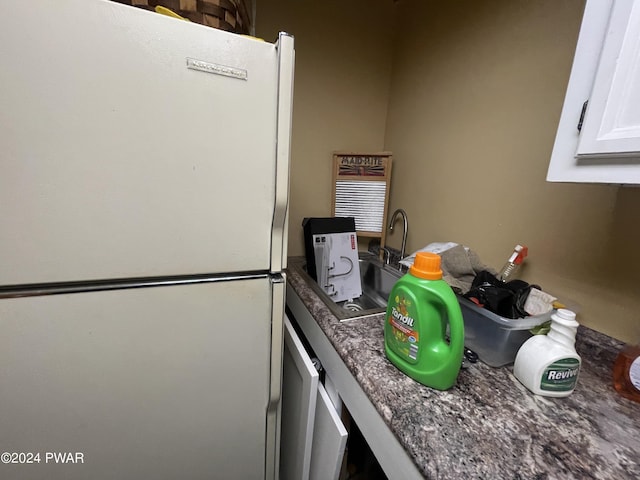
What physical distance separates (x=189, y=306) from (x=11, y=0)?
73 cm

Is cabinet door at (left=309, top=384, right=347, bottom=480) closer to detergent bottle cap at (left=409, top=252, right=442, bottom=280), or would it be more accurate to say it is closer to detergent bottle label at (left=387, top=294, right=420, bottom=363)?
detergent bottle label at (left=387, top=294, right=420, bottom=363)

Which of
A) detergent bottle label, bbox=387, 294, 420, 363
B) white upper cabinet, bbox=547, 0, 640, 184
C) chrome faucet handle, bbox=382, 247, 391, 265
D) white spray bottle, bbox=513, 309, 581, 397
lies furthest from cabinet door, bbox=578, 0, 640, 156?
chrome faucet handle, bbox=382, 247, 391, 265

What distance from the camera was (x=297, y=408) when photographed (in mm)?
1000

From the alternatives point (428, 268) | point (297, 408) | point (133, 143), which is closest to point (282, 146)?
point (133, 143)

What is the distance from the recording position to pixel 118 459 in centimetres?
75

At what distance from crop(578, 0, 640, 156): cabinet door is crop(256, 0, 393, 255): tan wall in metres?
1.29

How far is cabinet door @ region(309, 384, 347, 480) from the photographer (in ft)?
2.46

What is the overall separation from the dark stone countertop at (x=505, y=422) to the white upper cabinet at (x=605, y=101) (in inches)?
20.7

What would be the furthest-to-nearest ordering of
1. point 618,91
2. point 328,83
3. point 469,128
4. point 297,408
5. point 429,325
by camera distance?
point 328,83 → point 469,128 → point 297,408 → point 429,325 → point 618,91

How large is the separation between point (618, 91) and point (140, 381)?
132cm

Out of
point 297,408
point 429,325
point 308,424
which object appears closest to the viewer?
point 429,325

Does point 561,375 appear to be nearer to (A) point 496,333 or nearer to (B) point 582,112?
(A) point 496,333

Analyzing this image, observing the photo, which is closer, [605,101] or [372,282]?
[605,101]

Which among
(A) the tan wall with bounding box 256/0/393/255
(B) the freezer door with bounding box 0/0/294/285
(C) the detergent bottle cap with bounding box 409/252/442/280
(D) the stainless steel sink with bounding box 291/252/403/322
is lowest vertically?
(D) the stainless steel sink with bounding box 291/252/403/322
